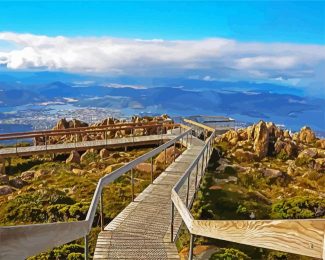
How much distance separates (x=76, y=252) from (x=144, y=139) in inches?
726

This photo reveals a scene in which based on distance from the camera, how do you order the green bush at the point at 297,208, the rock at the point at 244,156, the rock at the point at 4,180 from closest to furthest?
1. the green bush at the point at 297,208
2. the rock at the point at 4,180
3. the rock at the point at 244,156

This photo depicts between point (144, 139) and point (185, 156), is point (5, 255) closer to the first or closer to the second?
point (185, 156)

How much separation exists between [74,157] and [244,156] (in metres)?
10.3

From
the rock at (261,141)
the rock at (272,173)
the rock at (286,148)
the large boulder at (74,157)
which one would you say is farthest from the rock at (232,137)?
the large boulder at (74,157)

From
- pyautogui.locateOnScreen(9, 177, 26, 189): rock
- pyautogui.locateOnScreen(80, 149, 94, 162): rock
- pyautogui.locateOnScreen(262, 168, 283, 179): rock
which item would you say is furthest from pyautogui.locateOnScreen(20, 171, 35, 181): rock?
pyautogui.locateOnScreen(262, 168, 283, 179): rock

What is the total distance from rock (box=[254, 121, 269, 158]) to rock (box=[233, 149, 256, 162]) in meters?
0.60

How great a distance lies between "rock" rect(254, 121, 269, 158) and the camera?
1041 inches

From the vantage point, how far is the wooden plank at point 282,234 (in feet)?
8.53

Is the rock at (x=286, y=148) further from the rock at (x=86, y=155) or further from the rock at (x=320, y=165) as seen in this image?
the rock at (x=86, y=155)

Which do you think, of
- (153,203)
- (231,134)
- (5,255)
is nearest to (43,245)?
(5,255)

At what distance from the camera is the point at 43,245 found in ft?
10.6

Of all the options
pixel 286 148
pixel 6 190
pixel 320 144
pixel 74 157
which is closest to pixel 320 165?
pixel 286 148

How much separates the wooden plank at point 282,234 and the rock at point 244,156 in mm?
21475

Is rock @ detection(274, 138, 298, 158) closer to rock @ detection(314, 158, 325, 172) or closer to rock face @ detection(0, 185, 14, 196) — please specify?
rock @ detection(314, 158, 325, 172)
